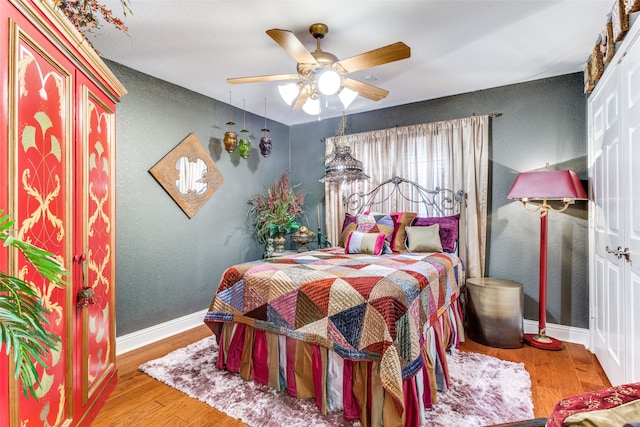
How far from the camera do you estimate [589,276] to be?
9.75 ft

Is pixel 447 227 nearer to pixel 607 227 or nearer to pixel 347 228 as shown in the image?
pixel 347 228

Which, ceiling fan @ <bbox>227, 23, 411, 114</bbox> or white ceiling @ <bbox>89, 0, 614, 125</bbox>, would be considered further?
white ceiling @ <bbox>89, 0, 614, 125</bbox>

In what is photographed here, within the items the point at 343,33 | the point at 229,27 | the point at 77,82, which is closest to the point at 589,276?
the point at 343,33

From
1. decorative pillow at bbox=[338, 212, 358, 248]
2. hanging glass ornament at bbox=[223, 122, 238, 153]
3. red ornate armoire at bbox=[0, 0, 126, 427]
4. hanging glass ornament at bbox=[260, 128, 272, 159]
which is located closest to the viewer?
red ornate armoire at bbox=[0, 0, 126, 427]

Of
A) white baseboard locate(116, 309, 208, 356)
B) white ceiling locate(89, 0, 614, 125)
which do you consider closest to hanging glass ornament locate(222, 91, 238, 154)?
white ceiling locate(89, 0, 614, 125)

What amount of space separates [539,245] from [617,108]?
1.60 m

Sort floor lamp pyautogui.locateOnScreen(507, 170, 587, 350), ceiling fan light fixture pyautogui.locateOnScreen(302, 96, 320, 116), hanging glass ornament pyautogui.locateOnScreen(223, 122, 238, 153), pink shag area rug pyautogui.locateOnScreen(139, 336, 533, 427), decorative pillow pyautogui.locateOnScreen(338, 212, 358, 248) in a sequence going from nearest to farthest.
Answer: pink shag area rug pyautogui.locateOnScreen(139, 336, 533, 427) < ceiling fan light fixture pyautogui.locateOnScreen(302, 96, 320, 116) < floor lamp pyautogui.locateOnScreen(507, 170, 587, 350) < decorative pillow pyautogui.locateOnScreen(338, 212, 358, 248) < hanging glass ornament pyautogui.locateOnScreen(223, 122, 238, 153)

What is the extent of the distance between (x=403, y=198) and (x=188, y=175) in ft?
8.50

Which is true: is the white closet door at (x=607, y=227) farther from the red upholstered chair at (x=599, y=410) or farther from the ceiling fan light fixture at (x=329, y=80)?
the ceiling fan light fixture at (x=329, y=80)

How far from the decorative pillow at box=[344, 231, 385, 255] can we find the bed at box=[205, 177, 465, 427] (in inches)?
13.6

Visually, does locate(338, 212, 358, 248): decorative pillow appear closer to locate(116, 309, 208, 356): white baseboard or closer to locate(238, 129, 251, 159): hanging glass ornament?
locate(238, 129, 251, 159): hanging glass ornament

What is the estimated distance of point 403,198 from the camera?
13.2ft

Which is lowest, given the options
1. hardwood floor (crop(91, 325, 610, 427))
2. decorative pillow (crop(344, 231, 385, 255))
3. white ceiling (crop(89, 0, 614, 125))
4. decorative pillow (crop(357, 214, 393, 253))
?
hardwood floor (crop(91, 325, 610, 427))

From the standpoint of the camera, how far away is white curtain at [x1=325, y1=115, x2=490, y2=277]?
349 cm
